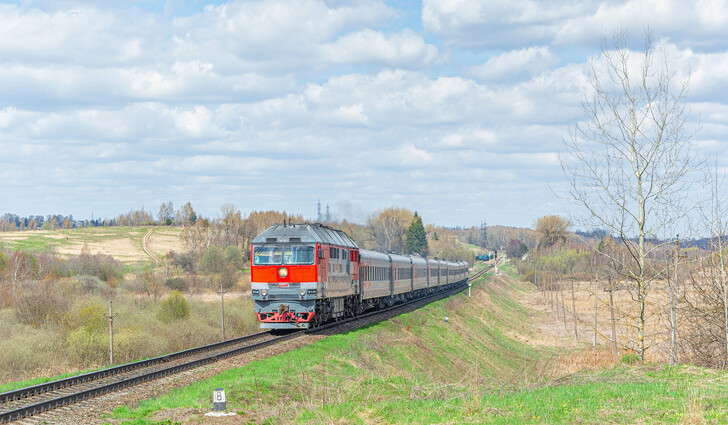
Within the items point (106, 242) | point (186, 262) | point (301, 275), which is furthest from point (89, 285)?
point (106, 242)

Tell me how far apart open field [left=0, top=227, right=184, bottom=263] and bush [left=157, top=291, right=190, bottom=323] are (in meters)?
76.7

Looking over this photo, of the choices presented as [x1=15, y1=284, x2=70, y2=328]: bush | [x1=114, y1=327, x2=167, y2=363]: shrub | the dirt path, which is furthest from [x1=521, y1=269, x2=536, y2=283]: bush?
[x1=114, y1=327, x2=167, y2=363]: shrub

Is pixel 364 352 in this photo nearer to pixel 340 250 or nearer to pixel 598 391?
pixel 340 250

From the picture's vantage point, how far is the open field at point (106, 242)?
11481 centimetres

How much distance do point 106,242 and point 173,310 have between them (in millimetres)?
109339

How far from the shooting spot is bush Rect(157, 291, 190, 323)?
34.9m

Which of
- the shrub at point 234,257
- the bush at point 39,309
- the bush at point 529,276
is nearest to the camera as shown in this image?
the bush at point 39,309

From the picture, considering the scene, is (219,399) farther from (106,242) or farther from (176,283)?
(106,242)

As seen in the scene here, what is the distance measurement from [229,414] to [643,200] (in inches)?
504

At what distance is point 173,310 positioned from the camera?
35312 mm

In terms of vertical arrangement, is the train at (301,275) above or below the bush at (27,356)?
above

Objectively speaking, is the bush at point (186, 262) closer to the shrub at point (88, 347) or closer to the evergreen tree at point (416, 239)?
the shrub at point (88, 347)

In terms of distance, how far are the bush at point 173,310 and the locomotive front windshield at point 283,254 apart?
793 centimetres

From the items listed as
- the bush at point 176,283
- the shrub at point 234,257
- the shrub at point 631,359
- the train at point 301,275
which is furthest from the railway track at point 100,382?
the shrub at point 234,257
